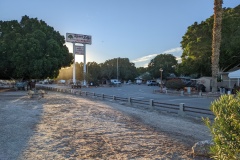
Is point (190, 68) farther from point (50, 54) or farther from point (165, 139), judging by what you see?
point (165, 139)

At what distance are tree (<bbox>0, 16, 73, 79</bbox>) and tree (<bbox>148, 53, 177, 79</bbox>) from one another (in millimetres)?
53791

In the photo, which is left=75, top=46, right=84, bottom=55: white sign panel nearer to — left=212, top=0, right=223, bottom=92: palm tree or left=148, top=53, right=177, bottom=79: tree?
left=148, top=53, right=177, bottom=79: tree

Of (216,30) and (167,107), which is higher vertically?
(216,30)

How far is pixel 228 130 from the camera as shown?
9.98 ft

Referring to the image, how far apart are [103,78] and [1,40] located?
52927 mm

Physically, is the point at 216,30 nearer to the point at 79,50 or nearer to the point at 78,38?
the point at 79,50

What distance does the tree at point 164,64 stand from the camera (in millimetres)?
89625

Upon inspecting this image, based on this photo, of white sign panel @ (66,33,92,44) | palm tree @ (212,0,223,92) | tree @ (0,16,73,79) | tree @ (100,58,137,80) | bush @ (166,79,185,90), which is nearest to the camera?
palm tree @ (212,0,223,92)

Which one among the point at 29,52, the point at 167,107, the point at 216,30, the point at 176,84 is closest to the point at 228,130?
the point at 167,107

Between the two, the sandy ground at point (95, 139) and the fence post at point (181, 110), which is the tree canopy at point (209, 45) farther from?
the sandy ground at point (95, 139)

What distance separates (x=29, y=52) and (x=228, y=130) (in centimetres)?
3707

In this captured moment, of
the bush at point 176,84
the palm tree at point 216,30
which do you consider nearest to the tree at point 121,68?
the bush at point 176,84

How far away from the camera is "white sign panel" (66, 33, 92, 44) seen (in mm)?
60500

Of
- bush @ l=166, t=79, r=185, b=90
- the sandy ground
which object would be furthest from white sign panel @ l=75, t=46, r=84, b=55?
the sandy ground
